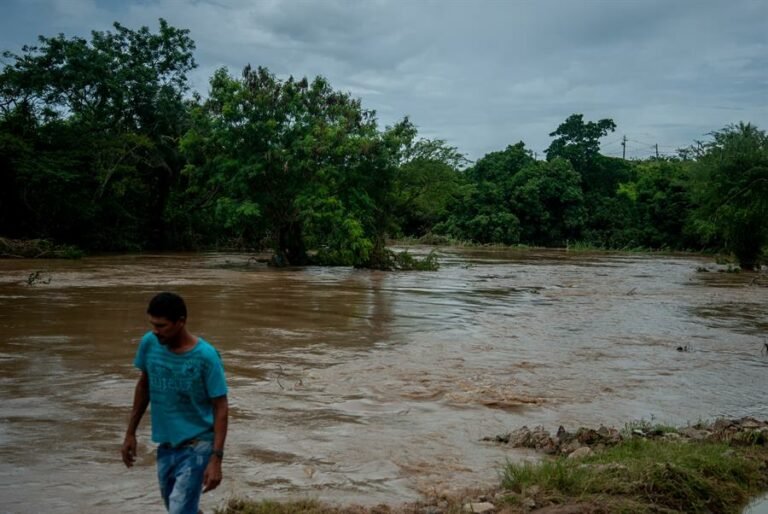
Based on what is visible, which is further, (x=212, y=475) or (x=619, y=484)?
(x=619, y=484)

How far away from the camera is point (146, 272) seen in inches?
937

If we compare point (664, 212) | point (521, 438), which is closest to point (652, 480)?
point (521, 438)

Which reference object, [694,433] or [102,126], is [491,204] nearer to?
[102,126]

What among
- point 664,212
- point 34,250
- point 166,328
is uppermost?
point 664,212

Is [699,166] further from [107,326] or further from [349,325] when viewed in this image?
[107,326]

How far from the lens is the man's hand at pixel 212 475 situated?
359cm

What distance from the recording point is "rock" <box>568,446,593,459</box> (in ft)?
18.9

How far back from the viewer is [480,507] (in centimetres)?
462

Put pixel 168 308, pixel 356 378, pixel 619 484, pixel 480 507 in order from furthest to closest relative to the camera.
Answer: pixel 356 378, pixel 619 484, pixel 480 507, pixel 168 308

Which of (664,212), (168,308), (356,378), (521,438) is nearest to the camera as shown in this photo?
(168,308)

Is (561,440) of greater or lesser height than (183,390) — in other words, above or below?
below

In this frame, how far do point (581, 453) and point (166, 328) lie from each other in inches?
→ 149

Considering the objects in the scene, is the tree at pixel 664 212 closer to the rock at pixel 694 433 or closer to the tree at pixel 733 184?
the tree at pixel 733 184

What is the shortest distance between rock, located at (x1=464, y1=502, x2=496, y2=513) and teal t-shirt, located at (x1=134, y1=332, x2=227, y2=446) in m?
1.82
